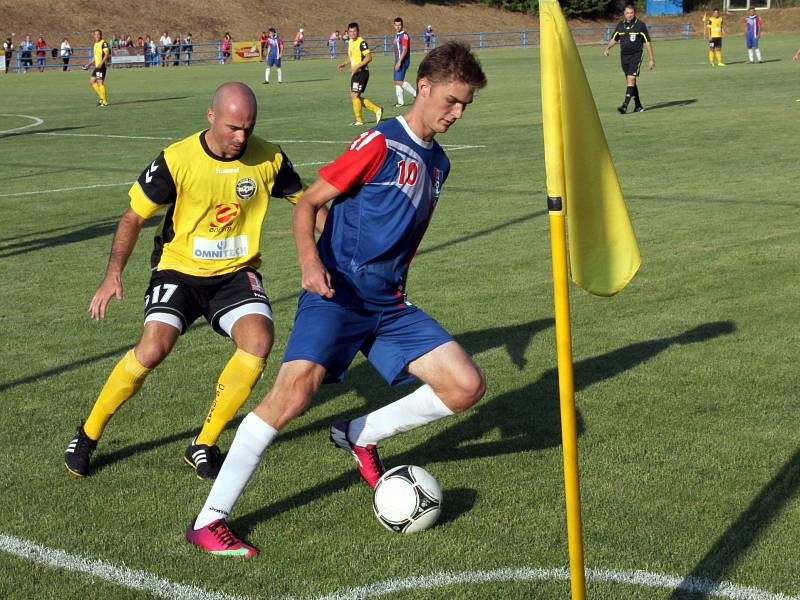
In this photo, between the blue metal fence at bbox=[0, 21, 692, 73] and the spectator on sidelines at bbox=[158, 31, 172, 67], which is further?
the spectator on sidelines at bbox=[158, 31, 172, 67]

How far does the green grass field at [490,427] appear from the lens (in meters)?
4.52

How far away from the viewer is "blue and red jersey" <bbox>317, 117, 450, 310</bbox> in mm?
4836

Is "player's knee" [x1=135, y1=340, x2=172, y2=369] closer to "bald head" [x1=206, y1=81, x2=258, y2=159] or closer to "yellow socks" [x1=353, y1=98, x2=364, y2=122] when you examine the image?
"bald head" [x1=206, y1=81, x2=258, y2=159]

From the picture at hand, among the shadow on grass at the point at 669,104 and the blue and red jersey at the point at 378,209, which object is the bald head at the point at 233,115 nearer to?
the blue and red jersey at the point at 378,209

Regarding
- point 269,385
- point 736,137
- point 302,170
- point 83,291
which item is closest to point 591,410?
point 269,385

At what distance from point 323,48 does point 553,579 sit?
70.2 metres

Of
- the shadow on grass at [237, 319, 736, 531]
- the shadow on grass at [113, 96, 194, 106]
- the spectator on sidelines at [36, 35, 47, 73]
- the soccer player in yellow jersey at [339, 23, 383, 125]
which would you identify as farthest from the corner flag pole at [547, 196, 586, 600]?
the spectator on sidelines at [36, 35, 47, 73]

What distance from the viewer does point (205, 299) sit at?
5855mm

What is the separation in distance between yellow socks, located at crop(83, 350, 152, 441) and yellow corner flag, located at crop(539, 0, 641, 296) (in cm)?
283

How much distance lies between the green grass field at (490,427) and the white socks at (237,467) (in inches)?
7.7

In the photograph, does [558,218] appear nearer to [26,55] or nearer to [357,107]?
[357,107]

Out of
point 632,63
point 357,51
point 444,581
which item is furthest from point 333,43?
point 444,581

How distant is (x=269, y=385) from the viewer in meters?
7.18

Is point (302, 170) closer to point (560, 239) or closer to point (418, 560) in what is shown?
point (418, 560)
